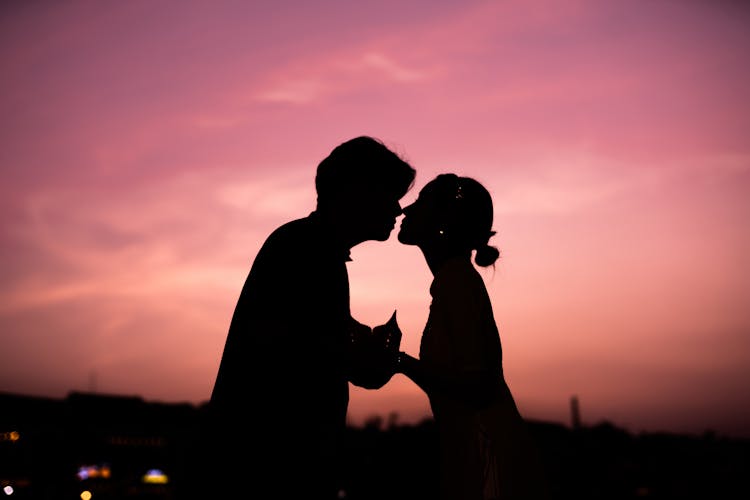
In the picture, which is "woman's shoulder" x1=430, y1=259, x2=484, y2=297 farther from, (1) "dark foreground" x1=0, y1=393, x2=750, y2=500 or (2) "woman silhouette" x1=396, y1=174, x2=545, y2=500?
(1) "dark foreground" x1=0, y1=393, x2=750, y2=500

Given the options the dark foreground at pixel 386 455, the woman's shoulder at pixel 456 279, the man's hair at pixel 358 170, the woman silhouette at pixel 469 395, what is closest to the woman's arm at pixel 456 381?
the woman silhouette at pixel 469 395

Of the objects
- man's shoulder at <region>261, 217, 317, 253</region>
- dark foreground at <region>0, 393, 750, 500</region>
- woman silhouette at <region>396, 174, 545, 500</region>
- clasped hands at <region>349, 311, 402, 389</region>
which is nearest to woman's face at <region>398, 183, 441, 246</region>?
woman silhouette at <region>396, 174, 545, 500</region>

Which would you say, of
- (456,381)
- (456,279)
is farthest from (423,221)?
(456,381)

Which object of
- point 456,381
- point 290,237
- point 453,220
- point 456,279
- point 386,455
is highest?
point 386,455

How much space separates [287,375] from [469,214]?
1747 mm

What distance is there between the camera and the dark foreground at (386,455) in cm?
5072

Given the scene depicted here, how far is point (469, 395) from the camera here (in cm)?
318

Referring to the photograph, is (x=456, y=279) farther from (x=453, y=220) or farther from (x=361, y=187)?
(x=361, y=187)

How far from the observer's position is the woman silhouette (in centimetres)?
317

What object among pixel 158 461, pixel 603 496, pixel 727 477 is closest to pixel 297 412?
pixel 158 461

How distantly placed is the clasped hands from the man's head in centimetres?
38

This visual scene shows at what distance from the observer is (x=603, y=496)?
241ft

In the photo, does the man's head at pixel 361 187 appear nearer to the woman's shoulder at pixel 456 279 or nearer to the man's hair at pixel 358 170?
the man's hair at pixel 358 170

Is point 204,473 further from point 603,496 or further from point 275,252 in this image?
point 603,496
